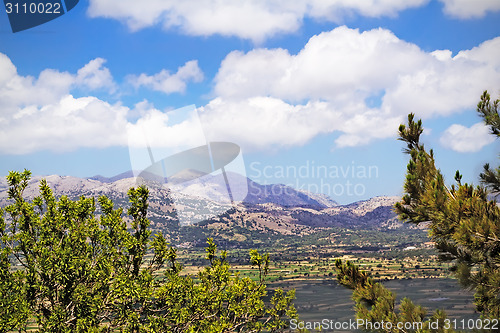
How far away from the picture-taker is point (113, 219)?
36.6 feet

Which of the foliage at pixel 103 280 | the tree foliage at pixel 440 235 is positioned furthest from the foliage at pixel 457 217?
the foliage at pixel 103 280

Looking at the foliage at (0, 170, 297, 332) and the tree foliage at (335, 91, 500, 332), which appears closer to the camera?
the tree foliage at (335, 91, 500, 332)

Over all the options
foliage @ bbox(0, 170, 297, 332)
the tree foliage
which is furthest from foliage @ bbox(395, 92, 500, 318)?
foliage @ bbox(0, 170, 297, 332)

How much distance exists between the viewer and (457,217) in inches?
304

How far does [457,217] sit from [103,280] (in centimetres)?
857

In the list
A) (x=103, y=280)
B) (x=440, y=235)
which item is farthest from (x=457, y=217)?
(x=103, y=280)

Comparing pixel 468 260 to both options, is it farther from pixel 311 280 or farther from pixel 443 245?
pixel 311 280

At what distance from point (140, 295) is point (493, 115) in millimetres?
10368

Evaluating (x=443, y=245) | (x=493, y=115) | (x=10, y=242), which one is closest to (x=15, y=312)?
(x=10, y=242)

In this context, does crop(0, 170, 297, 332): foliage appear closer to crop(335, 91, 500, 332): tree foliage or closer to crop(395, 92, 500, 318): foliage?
crop(335, 91, 500, 332): tree foliage

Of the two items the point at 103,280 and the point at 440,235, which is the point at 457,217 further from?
the point at 103,280

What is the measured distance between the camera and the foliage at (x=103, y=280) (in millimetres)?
9898

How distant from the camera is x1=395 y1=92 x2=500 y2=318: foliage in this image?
7.65 m

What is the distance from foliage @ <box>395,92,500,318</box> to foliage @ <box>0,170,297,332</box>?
436 centimetres
